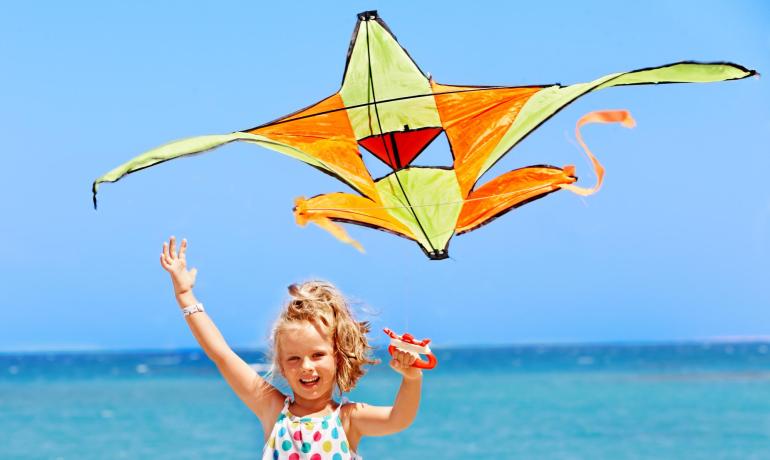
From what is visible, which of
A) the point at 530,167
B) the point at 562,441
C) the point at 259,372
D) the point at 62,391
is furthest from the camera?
the point at 62,391

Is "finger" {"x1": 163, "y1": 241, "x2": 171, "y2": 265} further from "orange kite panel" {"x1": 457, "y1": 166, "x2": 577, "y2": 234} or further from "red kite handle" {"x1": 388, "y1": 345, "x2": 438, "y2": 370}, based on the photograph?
"orange kite panel" {"x1": 457, "y1": 166, "x2": 577, "y2": 234}

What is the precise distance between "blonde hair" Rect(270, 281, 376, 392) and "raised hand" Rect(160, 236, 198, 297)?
229mm

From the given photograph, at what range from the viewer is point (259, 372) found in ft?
8.41

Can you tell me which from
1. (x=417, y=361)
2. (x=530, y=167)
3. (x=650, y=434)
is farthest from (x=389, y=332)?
(x=650, y=434)

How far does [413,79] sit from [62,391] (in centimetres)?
2657

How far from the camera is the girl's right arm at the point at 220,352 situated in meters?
2.49

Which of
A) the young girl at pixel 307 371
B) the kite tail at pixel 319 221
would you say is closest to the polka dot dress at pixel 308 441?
the young girl at pixel 307 371

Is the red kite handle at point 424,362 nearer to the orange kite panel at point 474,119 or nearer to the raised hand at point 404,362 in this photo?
the raised hand at point 404,362

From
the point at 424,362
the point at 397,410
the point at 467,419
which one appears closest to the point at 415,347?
the point at 424,362

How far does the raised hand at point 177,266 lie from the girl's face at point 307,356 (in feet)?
0.84

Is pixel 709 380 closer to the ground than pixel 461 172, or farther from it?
closer to the ground

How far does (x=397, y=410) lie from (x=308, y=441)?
227 millimetres

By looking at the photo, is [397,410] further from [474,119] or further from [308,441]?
[474,119]

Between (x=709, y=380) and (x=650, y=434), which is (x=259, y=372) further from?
(x=709, y=380)
